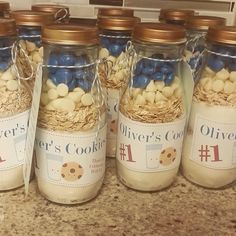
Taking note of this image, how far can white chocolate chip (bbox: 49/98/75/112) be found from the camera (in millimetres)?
472

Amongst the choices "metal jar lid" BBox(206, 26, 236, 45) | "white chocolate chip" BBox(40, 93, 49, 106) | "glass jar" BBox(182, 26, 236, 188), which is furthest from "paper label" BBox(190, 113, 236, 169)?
"white chocolate chip" BBox(40, 93, 49, 106)

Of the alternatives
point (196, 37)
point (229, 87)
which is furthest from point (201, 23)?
point (229, 87)

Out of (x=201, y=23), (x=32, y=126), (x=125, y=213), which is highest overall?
(x=201, y=23)

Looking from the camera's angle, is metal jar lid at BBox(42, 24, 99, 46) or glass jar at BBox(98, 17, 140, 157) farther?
glass jar at BBox(98, 17, 140, 157)

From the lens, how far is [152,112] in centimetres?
50

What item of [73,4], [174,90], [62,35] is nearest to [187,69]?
[174,90]

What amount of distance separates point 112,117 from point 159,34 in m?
0.18

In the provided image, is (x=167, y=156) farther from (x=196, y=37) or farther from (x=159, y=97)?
(x=196, y=37)

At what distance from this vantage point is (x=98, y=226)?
1.61ft

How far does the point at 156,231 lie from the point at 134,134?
5.0 inches

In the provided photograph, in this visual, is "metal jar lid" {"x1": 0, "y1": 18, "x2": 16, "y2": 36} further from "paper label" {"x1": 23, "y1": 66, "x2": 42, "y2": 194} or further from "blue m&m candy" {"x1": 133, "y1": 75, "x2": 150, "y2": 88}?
"blue m&m candy" {"x1": 133, "y1": 75, "x2": 150, "y2": 88}

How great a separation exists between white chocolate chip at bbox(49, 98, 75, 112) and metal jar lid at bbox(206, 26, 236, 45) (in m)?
0.20

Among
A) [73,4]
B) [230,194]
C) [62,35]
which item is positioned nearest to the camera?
[62,35]

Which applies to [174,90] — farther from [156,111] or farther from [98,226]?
[98,226]
